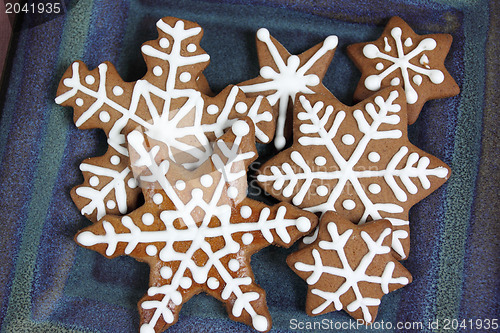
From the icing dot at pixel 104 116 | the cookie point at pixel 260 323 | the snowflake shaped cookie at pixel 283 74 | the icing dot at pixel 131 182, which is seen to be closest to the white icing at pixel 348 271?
the cookie point at pixel 260 323

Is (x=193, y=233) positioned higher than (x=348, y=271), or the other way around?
(x=348, y=271)

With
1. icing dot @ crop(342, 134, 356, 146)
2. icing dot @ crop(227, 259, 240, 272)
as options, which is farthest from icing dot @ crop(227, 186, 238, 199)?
icing dot @ crop(342, 134, 356, 146)

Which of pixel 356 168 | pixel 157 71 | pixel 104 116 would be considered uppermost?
pixel 356 168

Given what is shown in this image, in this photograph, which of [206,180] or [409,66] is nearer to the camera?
[206,180]

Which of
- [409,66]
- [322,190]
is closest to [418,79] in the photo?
[409,66]

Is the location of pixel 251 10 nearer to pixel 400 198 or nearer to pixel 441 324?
pixel 400 198

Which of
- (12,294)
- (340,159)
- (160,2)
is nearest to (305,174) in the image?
(340,159)

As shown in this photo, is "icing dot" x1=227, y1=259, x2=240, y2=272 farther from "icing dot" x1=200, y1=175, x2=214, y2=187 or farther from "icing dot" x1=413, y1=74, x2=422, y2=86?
"icing dot" x1=413, y1=74, x2=422, y2=86

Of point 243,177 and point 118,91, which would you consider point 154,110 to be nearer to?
point 118,91
